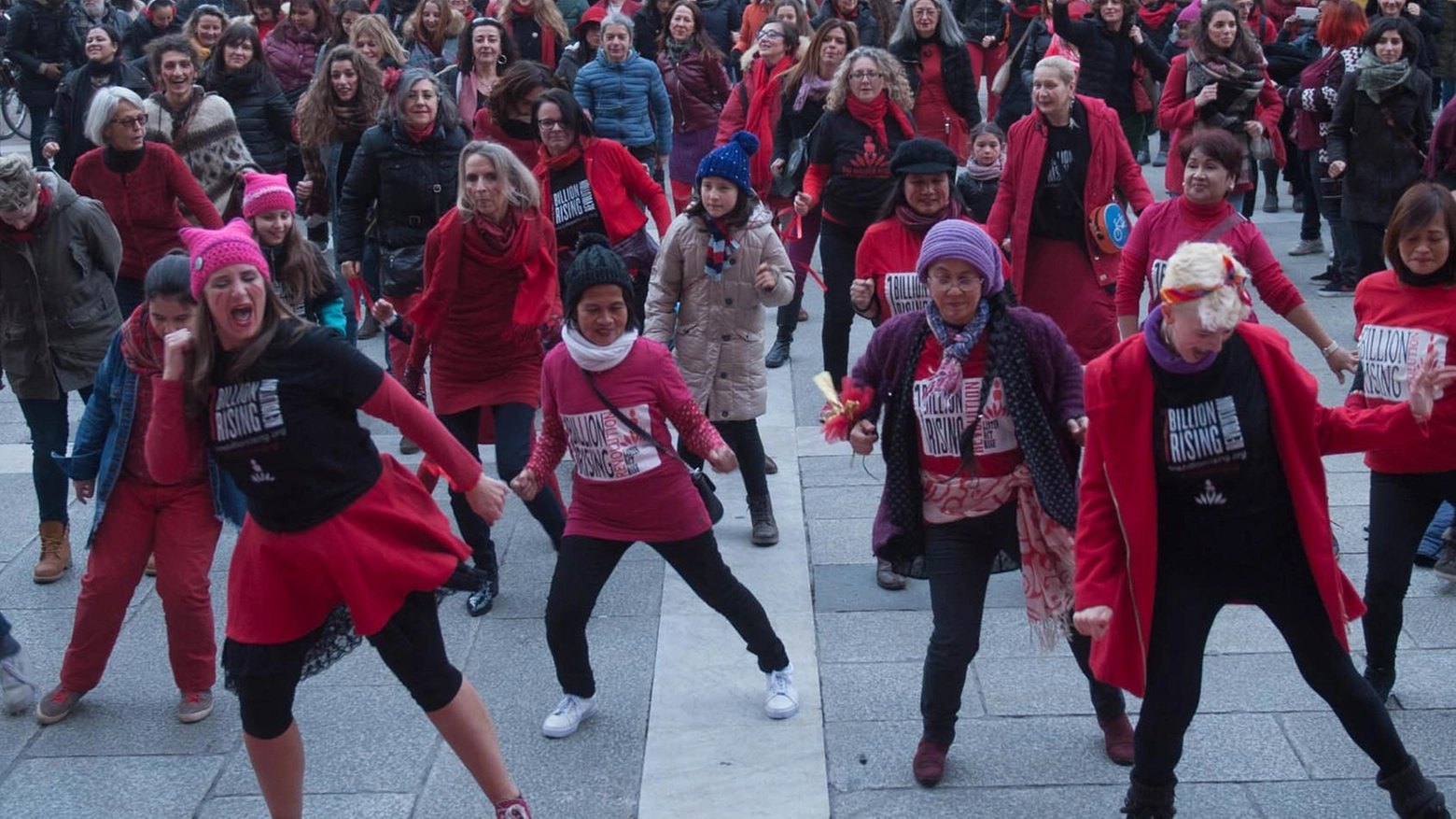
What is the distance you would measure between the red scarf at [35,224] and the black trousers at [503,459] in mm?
1764

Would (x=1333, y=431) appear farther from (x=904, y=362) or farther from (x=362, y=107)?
(x=362, y=107)

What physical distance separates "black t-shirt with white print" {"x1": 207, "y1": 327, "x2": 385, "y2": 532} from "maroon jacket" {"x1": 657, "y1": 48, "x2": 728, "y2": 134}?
25.0 feet

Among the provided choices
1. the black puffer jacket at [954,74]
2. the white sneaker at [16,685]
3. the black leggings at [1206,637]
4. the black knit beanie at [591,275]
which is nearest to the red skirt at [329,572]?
the black knit beanie at [591,275]

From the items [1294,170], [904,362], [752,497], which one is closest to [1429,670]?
[904,362]

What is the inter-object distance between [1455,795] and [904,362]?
6.32 ft

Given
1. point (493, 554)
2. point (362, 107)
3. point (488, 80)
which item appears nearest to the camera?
point (493, 554)

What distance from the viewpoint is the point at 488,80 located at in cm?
995

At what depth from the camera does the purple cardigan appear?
4598 millimetres

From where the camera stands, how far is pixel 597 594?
A: 514cm

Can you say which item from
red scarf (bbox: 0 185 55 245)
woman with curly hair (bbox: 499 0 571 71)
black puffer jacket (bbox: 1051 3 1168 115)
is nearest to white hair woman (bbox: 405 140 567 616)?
red scarf (bbox: 0 185 55 245)

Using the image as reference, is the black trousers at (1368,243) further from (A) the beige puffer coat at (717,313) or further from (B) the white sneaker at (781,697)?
(B) the white sneaker at (781,697)

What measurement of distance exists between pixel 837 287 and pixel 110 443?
371 centimetres

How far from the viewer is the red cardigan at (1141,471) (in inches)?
154

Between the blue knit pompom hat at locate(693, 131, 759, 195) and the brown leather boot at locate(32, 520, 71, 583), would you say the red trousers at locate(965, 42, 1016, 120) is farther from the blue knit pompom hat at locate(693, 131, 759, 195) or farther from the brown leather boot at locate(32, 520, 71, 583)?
the brown leather boot at locate(32, 520, 71, 583)
